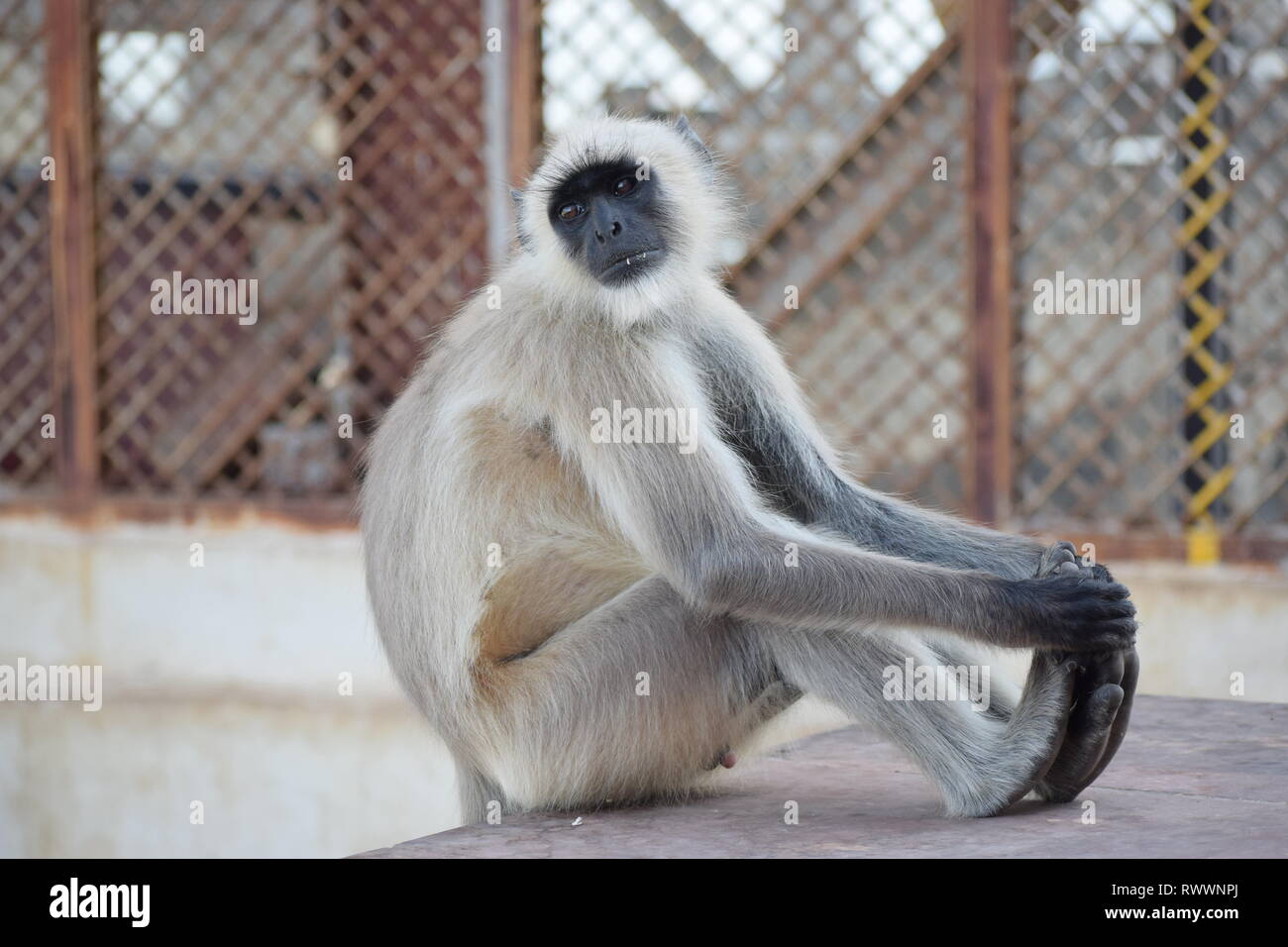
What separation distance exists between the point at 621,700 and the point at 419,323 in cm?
435

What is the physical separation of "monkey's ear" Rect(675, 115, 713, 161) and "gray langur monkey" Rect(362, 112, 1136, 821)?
0.48 metres

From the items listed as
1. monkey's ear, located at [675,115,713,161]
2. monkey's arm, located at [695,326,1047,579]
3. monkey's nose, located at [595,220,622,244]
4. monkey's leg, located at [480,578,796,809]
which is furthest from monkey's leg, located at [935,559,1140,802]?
monkey's ear, located at [675,115,713,161]

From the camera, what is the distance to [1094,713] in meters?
2.53

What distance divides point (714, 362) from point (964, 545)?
23.9 inches

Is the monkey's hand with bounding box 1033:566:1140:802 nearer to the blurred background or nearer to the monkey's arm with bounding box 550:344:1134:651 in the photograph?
the monkey's arm with bounding box 550:344:1134:651

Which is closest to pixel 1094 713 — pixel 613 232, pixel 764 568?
pixel 764 568

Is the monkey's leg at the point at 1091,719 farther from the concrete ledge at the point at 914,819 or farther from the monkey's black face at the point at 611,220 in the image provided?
the monkey's black face at the point at 611,220

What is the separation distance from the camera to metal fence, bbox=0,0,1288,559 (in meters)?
5.59

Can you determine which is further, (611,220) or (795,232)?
(795,232)

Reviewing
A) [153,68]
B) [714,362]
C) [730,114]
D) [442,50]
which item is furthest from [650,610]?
[153,68]

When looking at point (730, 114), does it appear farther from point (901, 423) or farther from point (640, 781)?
point (640, 781)

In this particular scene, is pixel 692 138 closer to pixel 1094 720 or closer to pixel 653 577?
pixel 653 577

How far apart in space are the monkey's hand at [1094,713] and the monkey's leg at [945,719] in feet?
0.13

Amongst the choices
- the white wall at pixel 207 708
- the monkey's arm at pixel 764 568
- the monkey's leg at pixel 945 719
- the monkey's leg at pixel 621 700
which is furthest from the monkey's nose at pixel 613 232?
the white wall at pixel 207 708
